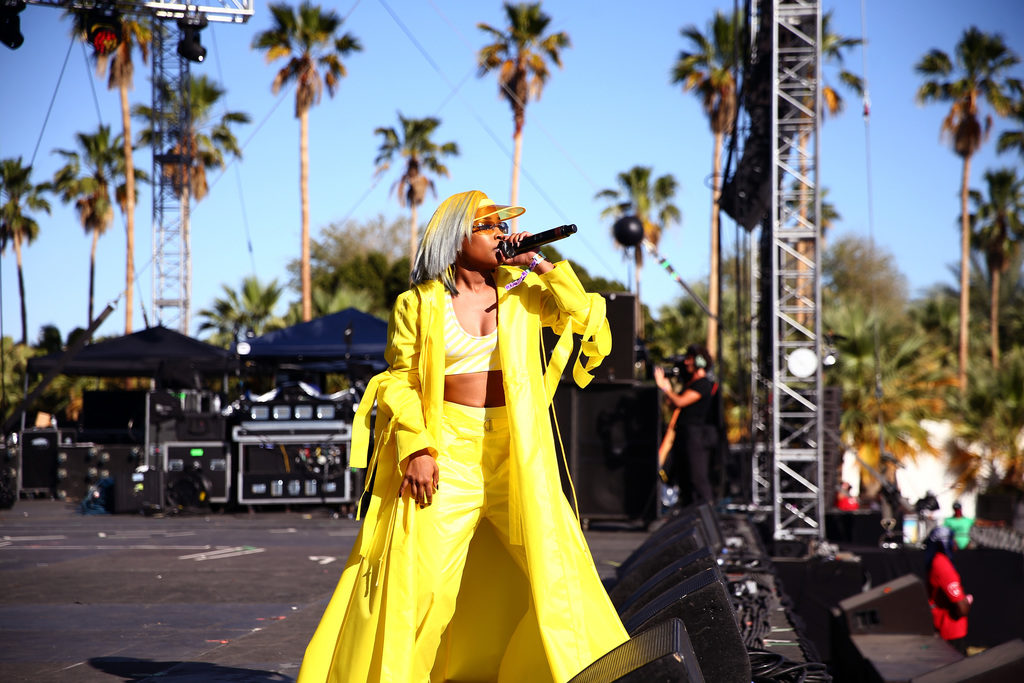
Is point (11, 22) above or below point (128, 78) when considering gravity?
below

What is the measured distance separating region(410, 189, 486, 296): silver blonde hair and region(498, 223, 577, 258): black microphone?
13cm

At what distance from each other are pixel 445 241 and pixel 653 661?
1640 millimetres

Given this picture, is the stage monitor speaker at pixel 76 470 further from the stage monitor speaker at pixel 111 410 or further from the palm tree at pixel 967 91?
the palm tree at pixel 967 91

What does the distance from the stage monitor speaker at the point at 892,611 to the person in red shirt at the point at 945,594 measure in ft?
1.84

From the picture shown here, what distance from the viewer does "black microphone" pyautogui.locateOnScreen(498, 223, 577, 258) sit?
9.93 feet

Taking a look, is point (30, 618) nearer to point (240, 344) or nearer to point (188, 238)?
point (240, 344)

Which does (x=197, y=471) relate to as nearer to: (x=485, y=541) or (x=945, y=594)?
(x=945, y=594)

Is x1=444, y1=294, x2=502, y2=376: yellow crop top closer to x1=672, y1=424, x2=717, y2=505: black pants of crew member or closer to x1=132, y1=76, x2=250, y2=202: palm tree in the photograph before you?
x1=672, y1=424, x2=717, y2=505: black pants of crew member

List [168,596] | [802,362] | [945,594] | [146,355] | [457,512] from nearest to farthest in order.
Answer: [457,512], [168,596], [945,594], [802,362], [146,355]

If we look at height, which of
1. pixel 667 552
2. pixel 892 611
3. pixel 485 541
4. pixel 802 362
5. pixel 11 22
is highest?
pixel 11 22

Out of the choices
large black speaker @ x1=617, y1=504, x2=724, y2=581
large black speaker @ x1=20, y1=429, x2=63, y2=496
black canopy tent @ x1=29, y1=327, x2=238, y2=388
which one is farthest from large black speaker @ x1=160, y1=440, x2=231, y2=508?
large black speaker @ x1=617, y1=504, x2=724, y2=581

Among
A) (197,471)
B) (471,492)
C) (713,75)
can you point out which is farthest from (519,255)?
(713,75)

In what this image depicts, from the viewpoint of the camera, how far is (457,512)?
307 centimetres

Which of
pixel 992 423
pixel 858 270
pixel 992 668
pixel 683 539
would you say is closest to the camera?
pixel 992 668
